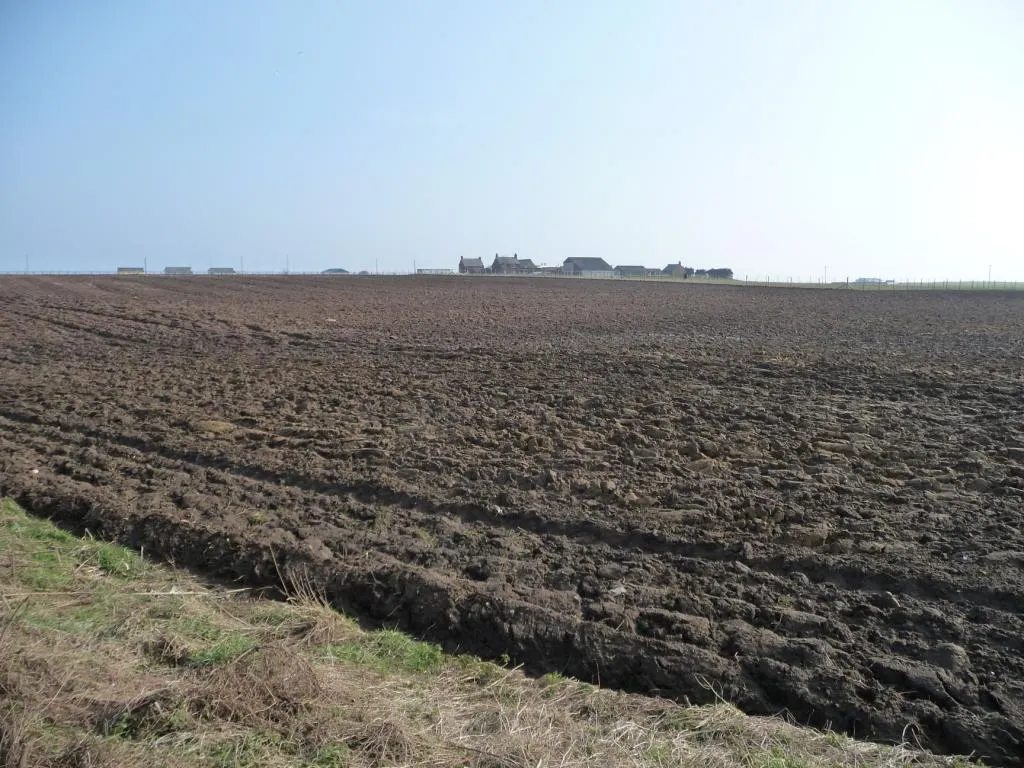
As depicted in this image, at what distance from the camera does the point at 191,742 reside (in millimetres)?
3557

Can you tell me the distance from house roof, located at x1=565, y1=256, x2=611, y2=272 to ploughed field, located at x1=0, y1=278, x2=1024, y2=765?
332 feet

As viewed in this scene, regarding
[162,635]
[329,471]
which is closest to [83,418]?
[329,471]

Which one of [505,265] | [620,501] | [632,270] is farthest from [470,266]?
[620,501]

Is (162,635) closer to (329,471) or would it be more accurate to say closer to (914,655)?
(329,471)

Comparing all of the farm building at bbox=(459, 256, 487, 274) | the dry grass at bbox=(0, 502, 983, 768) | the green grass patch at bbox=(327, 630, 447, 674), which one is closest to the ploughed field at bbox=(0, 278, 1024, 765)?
the green grass patch at bbox=(327, 630, 447, 674)

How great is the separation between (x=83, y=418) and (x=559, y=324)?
17232 millimetres

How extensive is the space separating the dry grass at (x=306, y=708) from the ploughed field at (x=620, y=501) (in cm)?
40

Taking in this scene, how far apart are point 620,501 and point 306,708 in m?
4.32

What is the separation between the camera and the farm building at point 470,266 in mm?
107963

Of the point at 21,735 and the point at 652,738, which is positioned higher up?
the point at 21,735

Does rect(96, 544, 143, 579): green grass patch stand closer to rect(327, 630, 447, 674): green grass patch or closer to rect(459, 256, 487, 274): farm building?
rect(327, 630, 447, 674): green grass patch

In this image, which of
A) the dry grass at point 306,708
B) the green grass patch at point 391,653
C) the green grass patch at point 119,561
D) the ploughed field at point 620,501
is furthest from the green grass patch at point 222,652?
the green grass patch at point 119,561

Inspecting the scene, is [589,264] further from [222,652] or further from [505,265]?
[222,652]

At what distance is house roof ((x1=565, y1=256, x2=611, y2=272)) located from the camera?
11662 centimetres
